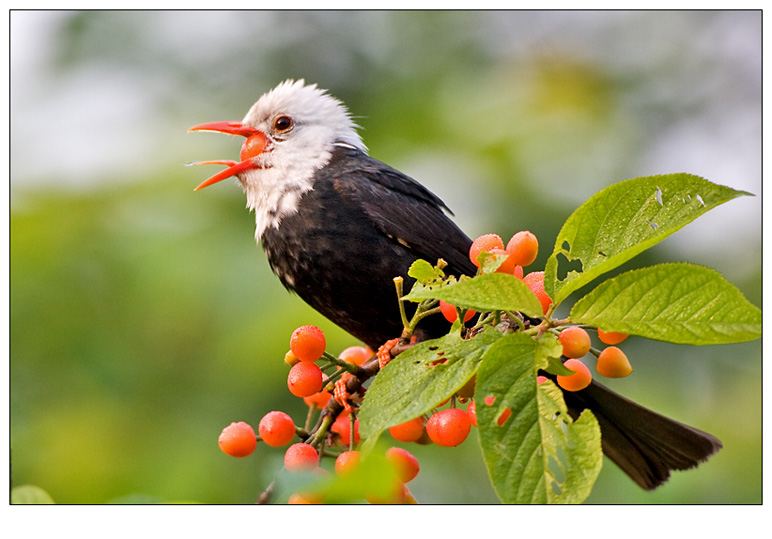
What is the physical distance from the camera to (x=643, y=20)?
297 cm

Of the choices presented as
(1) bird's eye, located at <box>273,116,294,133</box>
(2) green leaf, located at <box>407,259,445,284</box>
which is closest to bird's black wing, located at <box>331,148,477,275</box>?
(1) bird's eye, located at <box>273,116,294,133</box>

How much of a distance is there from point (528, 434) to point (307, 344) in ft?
1.91

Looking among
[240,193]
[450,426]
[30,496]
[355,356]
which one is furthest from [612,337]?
[240,193]

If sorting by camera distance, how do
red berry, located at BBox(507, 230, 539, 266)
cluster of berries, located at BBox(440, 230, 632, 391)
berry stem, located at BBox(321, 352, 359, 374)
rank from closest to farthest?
cluster of berries, located at BBox(440, 230, 632, 391)
red berry, located at BBox(507, 230, 539, 266)
berry stem, located at BBox(321, 352, 359, 374)

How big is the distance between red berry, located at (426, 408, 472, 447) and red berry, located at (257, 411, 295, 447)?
292 millimetres

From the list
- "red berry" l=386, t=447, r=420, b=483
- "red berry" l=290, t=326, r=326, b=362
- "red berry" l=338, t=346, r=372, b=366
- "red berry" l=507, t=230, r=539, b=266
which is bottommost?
"red berry" l=386, t=447, r=420, b=483

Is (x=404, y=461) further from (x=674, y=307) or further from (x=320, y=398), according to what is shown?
(x=674, y=307)

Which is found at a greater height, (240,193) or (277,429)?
(240,193)

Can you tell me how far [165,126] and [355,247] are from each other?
4.47 ft

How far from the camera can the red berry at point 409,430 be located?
1590 mm

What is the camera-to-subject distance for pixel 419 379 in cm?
108

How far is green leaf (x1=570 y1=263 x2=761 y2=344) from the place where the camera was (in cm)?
100

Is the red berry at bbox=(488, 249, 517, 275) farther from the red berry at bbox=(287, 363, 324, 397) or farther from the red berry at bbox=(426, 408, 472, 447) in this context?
the red berry at bbox=(287, 363, 324, 397)

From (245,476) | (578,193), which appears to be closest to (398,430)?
(245,476)
